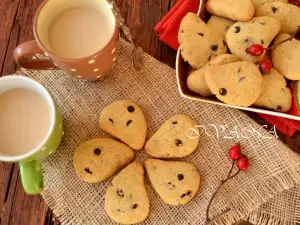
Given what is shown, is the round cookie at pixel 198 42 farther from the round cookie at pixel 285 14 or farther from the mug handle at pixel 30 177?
the mug handle at pixel 30 177

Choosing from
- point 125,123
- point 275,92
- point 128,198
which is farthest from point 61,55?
point 275,92

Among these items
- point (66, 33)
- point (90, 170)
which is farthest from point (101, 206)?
point (66, 33)

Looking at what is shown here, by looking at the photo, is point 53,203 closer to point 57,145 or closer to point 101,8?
point 57,145

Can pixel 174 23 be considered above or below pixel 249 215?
above

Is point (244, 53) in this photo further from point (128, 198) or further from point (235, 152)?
point (128, 198)

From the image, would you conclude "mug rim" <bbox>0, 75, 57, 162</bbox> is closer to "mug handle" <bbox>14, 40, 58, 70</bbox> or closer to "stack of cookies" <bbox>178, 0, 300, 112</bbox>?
"mug handle" <bbox>14, 40, 58, 70</bbox>

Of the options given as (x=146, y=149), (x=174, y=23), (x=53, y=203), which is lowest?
(x=53, y=203)

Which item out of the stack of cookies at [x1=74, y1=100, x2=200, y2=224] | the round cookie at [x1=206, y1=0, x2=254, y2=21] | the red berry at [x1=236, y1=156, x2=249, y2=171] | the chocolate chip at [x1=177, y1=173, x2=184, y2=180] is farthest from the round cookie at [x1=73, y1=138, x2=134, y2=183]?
the round cookie at [x1=206, y1=0, x2=254, y2=21]
